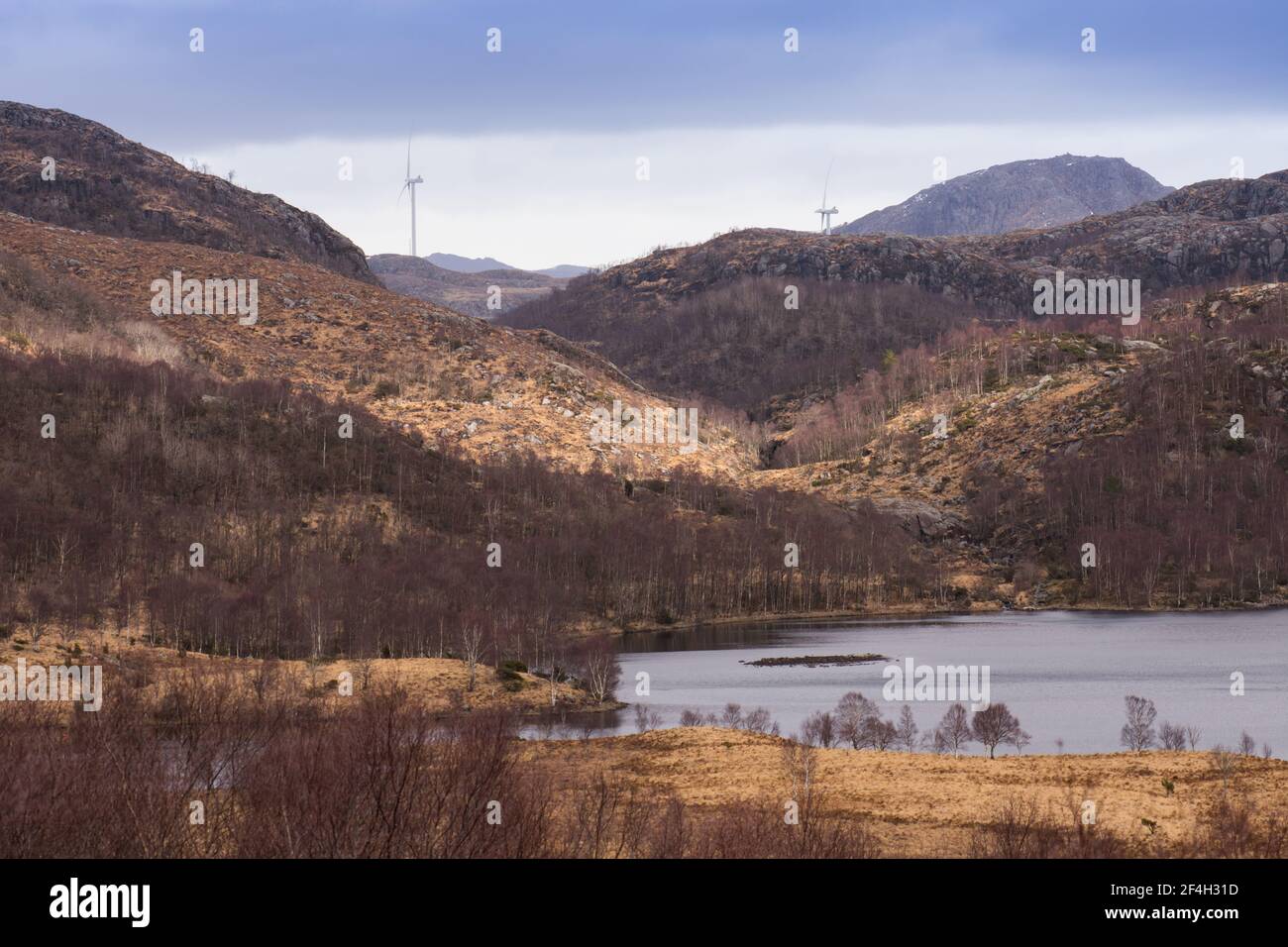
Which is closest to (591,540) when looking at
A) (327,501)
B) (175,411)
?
(327,501)

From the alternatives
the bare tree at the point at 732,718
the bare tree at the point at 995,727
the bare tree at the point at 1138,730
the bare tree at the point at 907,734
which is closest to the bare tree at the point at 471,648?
the bare tree at the point at 732,718

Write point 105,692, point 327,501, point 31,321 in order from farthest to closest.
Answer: point 31,321
point 327,501
point 105,692

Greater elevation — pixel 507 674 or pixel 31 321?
pixel 31 321

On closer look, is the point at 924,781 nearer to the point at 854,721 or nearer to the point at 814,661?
the point at 854,721

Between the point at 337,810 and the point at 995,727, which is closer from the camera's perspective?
the point at 337,810

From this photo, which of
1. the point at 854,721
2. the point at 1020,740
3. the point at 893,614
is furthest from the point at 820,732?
the point at 893,614

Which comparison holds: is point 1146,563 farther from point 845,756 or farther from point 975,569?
point 845,756
